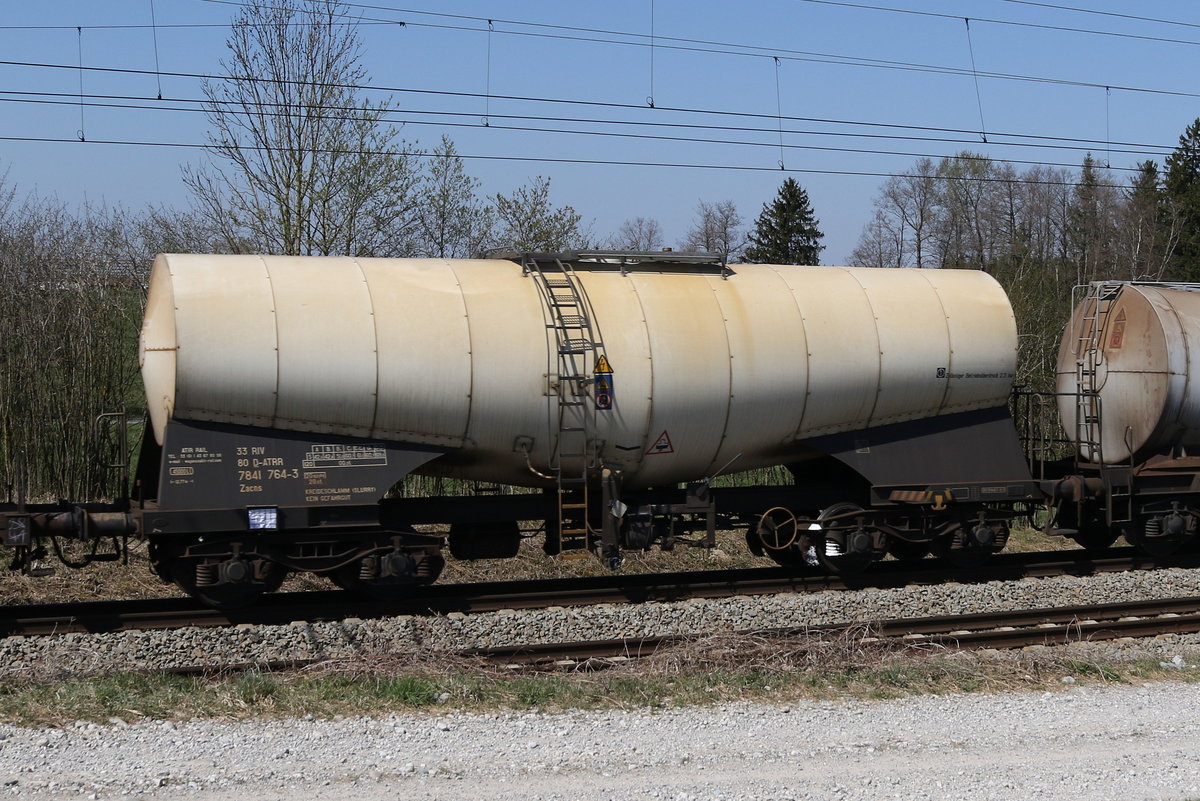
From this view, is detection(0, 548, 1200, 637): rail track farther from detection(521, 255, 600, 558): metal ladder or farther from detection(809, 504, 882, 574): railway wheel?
detection(521, 255, 600, 558): metal ladder

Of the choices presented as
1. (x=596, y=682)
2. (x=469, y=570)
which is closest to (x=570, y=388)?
(x=596, y=682)

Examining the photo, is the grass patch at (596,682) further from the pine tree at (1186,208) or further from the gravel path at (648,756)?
the pine tree at (1186,208)

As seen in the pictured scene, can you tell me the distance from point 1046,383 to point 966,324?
29.1ft

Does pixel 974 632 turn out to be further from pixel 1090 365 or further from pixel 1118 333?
pixel 1118 333

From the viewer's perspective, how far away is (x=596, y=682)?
8688 millimetres

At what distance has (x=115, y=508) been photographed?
35.2ft

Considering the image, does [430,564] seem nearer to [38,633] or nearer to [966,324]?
[38,633]

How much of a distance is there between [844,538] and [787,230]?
4060 cm

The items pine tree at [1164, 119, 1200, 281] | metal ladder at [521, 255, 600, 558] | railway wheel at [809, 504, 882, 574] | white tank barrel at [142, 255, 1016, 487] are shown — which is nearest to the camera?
white tank barrel at [142, 255, 1016, 487]

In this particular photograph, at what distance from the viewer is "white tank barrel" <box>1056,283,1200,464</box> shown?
1348 cm

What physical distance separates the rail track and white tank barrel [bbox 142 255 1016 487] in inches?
49.3

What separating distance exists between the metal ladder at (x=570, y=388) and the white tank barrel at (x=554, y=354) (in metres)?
0.07

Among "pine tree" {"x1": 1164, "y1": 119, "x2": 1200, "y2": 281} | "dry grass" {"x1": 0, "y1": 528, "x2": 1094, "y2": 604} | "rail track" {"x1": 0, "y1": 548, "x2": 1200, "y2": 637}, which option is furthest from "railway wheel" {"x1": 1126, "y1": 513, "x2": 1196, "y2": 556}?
"pine tree" {"x1": 1164, "y1": 119, "x2": 1200, "y2": 281}

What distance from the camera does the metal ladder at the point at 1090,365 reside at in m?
14.2
